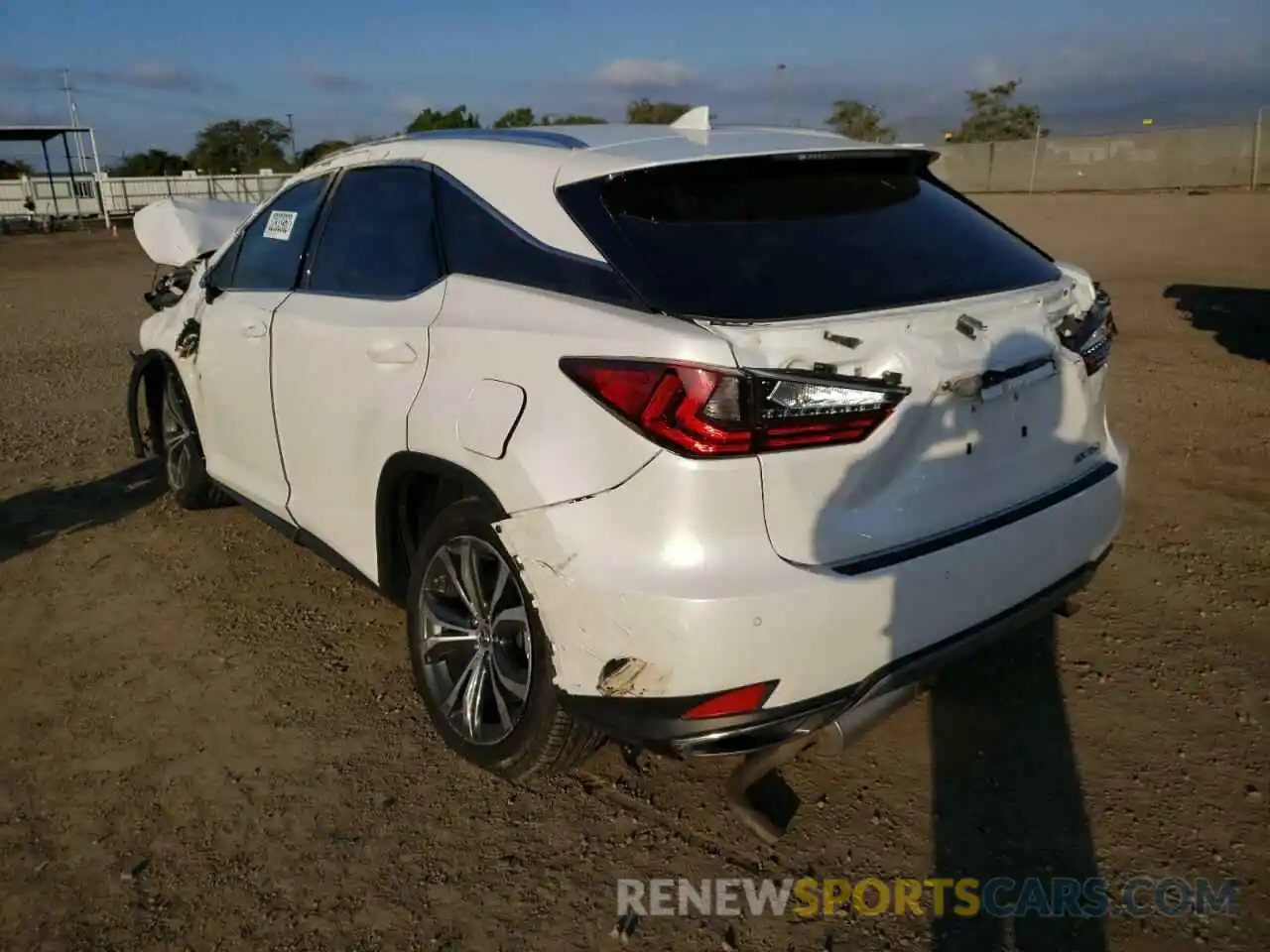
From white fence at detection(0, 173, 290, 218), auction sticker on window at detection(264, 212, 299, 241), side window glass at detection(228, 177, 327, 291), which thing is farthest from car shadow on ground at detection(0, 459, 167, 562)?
white fence at detection(0, 173, 290, 218)

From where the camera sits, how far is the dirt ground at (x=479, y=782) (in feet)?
8.36

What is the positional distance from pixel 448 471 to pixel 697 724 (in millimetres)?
989

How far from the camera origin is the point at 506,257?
2.89 meters

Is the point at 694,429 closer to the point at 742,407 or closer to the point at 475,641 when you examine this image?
the point at 742,407

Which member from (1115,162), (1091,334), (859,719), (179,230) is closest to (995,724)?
(859,719)

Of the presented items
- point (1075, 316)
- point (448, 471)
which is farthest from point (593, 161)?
point (1075, 316)

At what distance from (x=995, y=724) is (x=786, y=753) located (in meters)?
0.96

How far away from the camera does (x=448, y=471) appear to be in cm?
286

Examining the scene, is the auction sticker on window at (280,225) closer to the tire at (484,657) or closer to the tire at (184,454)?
the tire at (184,454)

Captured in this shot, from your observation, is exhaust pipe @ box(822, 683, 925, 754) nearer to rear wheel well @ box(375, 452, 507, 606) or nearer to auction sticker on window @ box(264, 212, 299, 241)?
rear wheel well @ box(375, 452, 507, 606)

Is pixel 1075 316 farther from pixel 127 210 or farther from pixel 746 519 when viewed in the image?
pixel 127 210

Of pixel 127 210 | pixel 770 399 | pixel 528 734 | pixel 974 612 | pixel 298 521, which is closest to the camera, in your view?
pixel 770 399

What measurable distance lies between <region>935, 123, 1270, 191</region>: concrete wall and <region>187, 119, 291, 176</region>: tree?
3972 cm

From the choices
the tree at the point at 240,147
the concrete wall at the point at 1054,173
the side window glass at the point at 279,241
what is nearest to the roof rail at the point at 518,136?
the side window glass at the point at 279,241
